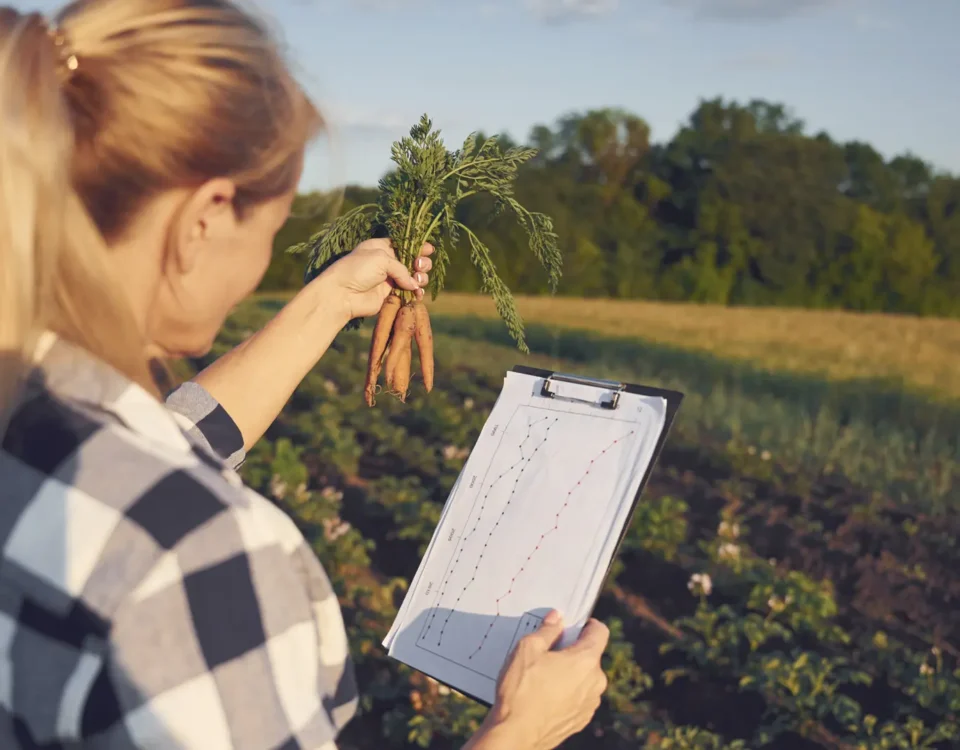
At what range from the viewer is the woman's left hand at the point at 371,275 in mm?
1979

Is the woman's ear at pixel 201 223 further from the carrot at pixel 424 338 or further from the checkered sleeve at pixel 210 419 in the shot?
the carrot at pixel 424 338

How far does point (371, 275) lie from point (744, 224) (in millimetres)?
17429

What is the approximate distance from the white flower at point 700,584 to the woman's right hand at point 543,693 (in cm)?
288

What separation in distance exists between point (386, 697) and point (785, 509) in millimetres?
2715

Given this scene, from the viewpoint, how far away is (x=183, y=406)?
178 cm

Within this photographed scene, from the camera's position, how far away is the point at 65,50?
1050 mm

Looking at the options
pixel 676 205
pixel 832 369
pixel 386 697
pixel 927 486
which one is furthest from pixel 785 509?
pixel 676 205

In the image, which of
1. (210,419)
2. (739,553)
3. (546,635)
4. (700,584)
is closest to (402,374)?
(210,419)

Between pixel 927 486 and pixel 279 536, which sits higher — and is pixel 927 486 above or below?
above

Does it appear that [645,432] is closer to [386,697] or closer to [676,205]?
[386,697]

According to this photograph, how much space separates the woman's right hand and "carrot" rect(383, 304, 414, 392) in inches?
33.0

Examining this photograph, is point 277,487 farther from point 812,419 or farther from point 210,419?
point 812,419

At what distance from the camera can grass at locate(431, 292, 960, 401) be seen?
848cm

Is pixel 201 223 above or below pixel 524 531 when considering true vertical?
above
